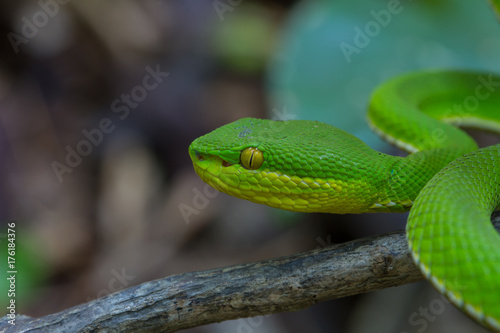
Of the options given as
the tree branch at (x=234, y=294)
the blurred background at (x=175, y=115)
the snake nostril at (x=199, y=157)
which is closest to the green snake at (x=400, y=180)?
the snake nostril at (x=199, y=157)

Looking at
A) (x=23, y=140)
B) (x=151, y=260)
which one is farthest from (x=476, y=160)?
(x=23, y=140)

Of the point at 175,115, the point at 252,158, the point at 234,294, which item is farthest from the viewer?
the point at 175,115

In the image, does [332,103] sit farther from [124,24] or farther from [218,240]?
[124,24]

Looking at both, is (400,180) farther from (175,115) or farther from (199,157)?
(175,115)

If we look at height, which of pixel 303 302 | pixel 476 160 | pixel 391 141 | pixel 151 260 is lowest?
→ pixel 151 260

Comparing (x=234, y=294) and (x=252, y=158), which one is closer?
(x=234, y=294)

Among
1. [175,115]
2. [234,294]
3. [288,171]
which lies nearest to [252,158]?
[288,171]

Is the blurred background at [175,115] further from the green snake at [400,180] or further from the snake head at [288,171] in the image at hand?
the snake head at [288,171]
